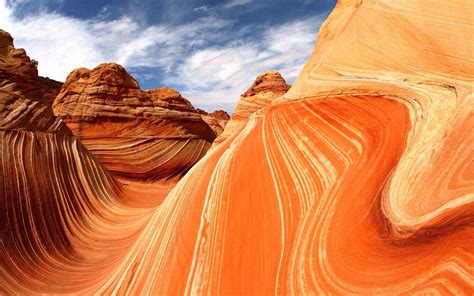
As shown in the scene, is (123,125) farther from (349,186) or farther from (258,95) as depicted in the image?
(349,186)

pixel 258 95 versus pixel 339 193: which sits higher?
pixel 258 95

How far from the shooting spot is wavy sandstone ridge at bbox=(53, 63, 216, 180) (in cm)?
1251

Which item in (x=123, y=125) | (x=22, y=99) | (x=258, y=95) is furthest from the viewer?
(x=258, y=95)

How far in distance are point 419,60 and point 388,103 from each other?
69cm

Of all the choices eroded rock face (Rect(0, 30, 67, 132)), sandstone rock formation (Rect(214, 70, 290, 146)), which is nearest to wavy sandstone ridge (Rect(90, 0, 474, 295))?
eroded rock face (Rect(0, 30, 67, 132))

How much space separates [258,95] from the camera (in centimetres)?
1573

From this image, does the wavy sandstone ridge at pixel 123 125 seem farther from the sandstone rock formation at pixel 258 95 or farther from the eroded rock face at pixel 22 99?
the eroded rock face at pixel 22 99

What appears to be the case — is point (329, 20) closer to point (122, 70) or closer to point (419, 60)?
point (419, 60)

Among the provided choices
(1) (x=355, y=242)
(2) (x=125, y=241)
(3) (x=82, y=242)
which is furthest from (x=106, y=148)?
(1) (x=355, y=242)

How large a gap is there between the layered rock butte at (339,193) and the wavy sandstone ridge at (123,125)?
754cm

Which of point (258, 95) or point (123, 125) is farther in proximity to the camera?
point (258, 95)

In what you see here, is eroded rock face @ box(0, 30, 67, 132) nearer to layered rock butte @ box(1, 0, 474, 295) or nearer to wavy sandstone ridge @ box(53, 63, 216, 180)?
layered rock butte @ box(1, 0, 474, 295)

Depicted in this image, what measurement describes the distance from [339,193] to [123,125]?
11726mm

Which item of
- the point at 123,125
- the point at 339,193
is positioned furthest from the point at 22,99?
the point at 339,193
